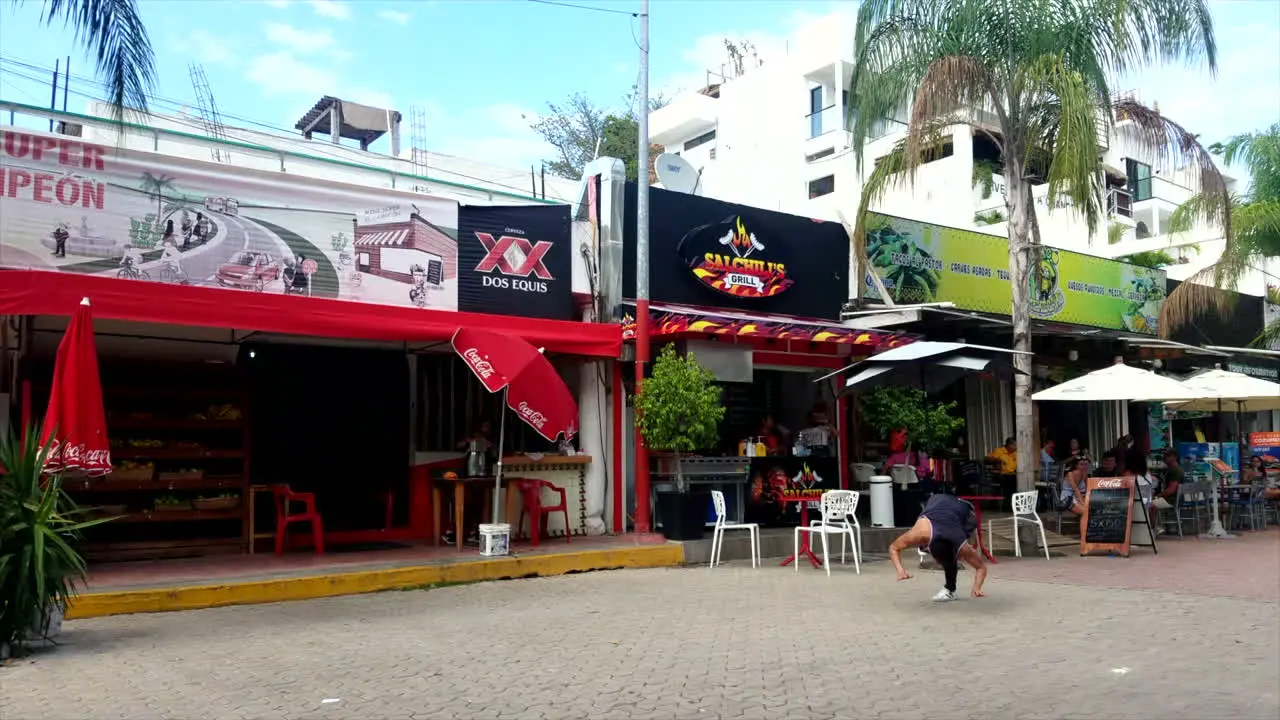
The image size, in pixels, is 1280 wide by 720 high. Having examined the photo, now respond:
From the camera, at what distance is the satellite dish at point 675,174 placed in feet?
48.5

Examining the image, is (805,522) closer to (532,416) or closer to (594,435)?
(594,435)

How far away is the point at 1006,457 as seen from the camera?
17.1 m

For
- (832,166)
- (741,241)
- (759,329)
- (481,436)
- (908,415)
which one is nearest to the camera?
(481,436)

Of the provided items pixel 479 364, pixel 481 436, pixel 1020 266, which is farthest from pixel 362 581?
pixel 1020 266

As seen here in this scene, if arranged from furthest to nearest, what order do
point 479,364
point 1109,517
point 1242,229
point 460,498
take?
point 1242,229
point 1109,517
point 460,498
point 479,364

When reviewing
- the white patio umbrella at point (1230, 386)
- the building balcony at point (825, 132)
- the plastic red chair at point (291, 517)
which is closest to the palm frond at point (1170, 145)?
the white patio umbrella at point (1230, 386)

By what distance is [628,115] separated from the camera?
3672 centimetres

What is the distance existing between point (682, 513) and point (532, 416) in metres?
2.78

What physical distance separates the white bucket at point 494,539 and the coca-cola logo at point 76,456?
12.8 feet

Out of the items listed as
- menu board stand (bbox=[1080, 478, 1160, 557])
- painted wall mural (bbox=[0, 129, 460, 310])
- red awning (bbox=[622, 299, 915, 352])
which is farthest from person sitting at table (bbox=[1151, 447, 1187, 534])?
painted wall mural (bbox=[0, 129, 460, 310])

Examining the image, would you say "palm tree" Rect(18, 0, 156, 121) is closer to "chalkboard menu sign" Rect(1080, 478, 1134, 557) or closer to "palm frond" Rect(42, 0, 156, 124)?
"palm frond" Rect(42, 0, 156, 124)

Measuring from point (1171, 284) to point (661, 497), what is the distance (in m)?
15.1

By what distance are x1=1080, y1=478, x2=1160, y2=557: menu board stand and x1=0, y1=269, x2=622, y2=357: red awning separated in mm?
6701

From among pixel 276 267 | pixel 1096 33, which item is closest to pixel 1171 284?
pixel 1096 33
